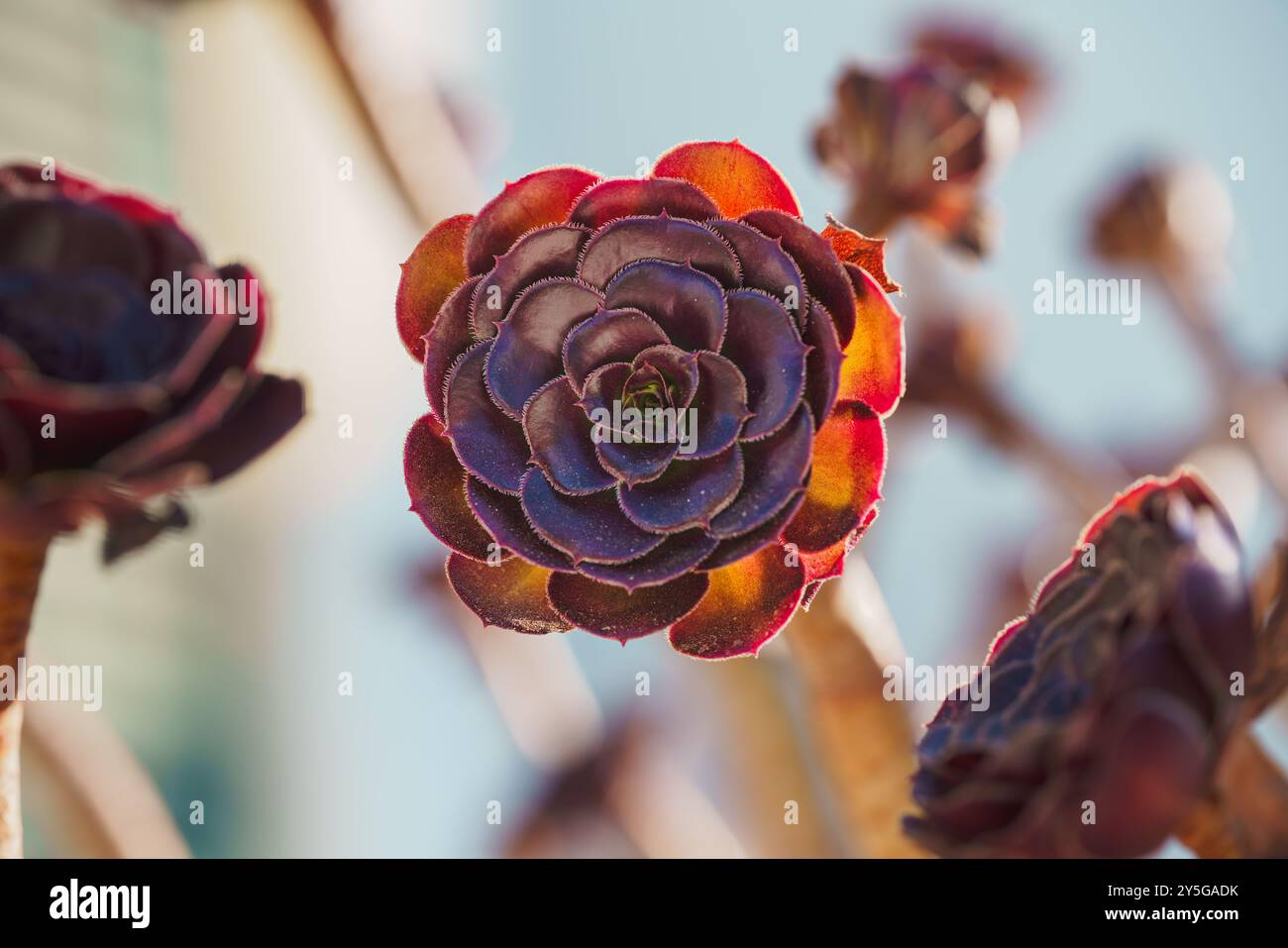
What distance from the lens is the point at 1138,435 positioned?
2.93 feet

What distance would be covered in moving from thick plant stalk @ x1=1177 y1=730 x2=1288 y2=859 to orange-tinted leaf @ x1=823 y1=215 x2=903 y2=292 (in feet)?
0.48

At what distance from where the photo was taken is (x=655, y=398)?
0.33 m

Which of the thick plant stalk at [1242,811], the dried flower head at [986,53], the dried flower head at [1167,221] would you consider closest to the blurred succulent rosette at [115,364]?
the thick plant stalk at [1242,811]

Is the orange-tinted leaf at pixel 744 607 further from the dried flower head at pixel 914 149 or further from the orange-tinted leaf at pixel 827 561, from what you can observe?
the dried flower head at pixel 914 149

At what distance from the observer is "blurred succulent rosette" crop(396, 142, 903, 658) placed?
30 centimetres

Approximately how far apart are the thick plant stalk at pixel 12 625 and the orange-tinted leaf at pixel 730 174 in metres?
0.18

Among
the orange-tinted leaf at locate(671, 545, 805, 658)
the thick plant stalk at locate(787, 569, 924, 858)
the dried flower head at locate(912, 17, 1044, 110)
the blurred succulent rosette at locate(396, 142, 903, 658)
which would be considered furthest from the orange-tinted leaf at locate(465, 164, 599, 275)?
the dried flower head at locate(912, 17, 1044, 110)

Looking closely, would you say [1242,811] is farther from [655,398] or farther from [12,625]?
[12,625]

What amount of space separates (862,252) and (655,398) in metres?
0.07

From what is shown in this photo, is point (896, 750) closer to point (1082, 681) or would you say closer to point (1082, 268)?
point (1082, 681)

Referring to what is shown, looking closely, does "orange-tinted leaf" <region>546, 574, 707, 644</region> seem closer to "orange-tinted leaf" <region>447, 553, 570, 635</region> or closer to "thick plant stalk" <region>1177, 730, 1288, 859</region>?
"orange-tinted leaf" <region>447, 553, 570, 635</region>
